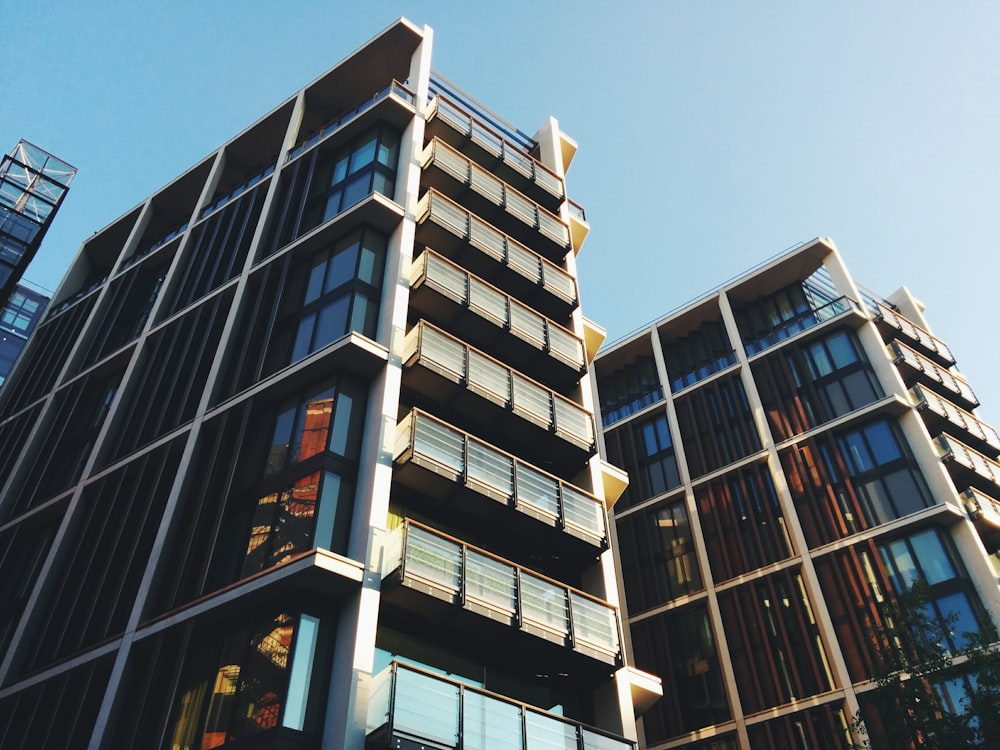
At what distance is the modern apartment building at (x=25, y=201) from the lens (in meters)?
42.0

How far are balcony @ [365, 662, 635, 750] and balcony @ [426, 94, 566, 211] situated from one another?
62.7 ft

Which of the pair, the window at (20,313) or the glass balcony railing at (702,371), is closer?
the glass balcony railing at (702,371)

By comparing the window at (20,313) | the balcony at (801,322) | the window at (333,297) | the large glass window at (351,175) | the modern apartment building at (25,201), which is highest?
the modern apartment building at (25,201)

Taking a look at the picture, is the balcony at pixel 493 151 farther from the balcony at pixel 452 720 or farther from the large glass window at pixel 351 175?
the balcony at pixel 452 720

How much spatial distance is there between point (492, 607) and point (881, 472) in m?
21.7

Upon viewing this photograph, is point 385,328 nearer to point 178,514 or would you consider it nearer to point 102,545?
point 178,514

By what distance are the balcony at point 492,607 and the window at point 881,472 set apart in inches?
680

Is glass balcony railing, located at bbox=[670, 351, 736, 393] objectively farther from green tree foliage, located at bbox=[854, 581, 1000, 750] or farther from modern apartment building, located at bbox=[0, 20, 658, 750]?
green tree foliage, located at bbox=[854, 581, 1000, 750]

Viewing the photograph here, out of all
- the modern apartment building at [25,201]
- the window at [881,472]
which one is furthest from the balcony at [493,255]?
the modern apartment building at [25,201]

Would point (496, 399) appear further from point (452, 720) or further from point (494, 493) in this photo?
point (452, 720)

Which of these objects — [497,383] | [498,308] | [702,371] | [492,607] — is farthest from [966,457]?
[492,607]

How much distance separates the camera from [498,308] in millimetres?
24547

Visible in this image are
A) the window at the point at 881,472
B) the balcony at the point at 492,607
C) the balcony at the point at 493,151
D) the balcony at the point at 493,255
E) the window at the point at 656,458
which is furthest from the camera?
the window at the point at 656,458

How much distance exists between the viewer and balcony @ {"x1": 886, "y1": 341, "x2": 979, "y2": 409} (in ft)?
126
